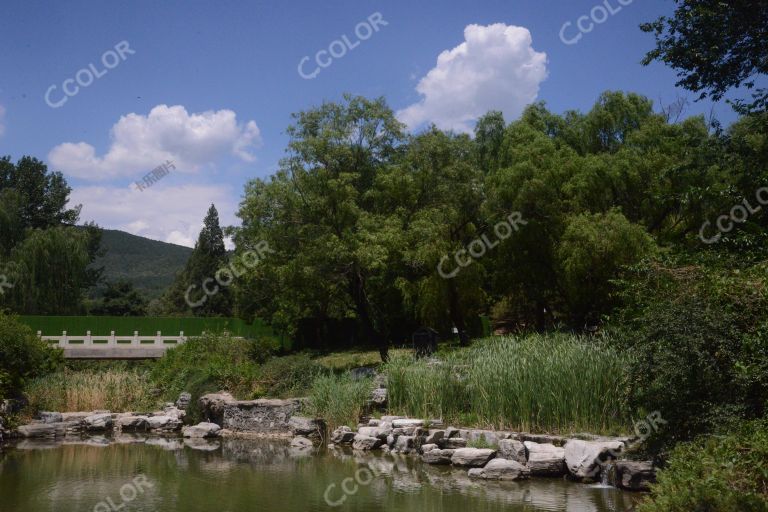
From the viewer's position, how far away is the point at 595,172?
19438mm

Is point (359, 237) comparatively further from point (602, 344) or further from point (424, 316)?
point (602, 344)

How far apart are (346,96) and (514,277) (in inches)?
287

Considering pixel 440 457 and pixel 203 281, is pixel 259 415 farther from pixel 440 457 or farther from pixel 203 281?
pixel 203 281

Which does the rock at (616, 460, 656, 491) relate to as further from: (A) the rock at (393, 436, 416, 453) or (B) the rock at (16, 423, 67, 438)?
(B) the rock at (16, 423, 67, 438)

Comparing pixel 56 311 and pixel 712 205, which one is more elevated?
pixel 712 205

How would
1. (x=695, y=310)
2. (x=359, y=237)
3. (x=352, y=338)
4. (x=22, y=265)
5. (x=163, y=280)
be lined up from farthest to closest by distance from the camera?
1. (x=163, y=280)
2. (x=22, y=265)
3. (x=352, y=338)
4. (x=359, y=237)
5. (x=695, y=310)

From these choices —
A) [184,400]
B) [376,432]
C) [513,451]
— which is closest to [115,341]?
[184,400]

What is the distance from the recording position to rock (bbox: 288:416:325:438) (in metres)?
14.1

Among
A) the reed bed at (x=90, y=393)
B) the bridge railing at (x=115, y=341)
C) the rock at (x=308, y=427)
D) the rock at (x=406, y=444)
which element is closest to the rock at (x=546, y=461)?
the rock at (x=406, y=444)

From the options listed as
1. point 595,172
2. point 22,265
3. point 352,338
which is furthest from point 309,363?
point 22,265

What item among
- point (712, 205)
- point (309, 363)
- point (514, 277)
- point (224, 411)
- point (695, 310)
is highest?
point (712, 205)

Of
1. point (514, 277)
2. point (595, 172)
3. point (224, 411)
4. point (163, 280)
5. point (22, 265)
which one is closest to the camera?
point (224, 411)

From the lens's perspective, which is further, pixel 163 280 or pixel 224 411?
pixel 163 280

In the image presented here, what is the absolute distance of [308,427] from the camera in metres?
14.1
